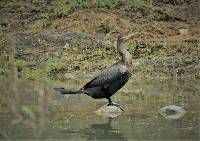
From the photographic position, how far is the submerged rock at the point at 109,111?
10.7m

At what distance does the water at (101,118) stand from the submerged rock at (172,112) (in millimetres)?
104

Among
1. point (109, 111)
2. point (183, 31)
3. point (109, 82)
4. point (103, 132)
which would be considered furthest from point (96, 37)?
point (103, 132)

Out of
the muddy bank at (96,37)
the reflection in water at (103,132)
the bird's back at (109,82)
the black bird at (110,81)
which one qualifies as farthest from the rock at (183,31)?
the reflection in water at (103,132)

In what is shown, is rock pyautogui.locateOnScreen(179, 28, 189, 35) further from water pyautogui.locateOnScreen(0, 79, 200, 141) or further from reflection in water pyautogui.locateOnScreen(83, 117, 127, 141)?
reflection in water pyautogui.locateOnScreen(83, 117, 127, 141)

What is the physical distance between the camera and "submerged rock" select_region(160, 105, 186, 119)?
1016cm

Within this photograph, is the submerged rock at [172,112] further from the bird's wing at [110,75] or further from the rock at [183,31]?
the rock at [183,31]

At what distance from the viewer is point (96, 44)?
19.6m

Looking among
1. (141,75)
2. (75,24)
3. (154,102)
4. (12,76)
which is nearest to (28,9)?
(75,24)

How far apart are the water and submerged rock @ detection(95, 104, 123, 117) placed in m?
0.12

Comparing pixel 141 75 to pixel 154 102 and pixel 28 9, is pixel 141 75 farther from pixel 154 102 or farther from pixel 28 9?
pixel 28 9

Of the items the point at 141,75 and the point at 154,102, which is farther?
the point at 141,75

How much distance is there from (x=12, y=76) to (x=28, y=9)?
754 inches

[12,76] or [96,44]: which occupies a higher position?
[12,76]

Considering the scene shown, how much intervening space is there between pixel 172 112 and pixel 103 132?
173 cm
